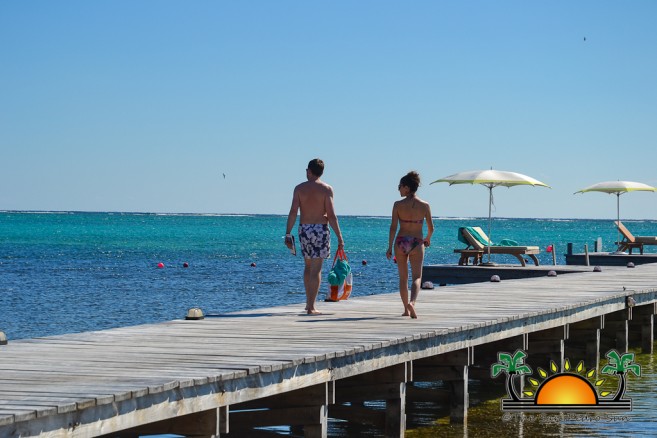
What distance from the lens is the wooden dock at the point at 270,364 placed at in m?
7.09

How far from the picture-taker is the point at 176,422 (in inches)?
319

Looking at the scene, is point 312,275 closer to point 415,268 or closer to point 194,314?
point 415,268

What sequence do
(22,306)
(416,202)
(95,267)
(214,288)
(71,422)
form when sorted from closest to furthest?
(71,422), (416,202), (22,306), (214,288), (95,267)

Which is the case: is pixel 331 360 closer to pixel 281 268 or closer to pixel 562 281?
pixel 562 281

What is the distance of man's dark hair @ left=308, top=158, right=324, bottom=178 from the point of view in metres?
12.1

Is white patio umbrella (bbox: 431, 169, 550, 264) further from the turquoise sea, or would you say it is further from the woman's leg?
the woman's leg

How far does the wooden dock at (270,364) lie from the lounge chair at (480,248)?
37.0ft

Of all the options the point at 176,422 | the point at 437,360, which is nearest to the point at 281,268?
the point at 437,360

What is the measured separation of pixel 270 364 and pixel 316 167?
4005 mm

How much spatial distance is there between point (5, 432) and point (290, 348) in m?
3.59

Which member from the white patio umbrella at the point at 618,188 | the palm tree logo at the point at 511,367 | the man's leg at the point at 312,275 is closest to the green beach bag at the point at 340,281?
the man's leg at the point at 312,275

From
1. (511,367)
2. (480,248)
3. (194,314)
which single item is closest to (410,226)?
(511,367)

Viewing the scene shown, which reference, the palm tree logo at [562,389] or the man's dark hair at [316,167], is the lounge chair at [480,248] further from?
the man's dark hair at [316,167]

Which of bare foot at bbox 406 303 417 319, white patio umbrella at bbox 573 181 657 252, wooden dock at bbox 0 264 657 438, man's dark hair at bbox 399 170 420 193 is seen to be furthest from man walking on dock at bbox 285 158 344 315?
white patio umbrella at bbox 573 181 657 252
